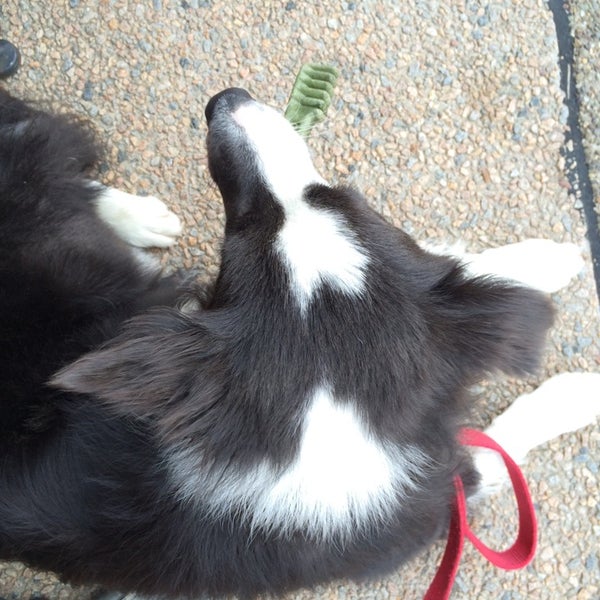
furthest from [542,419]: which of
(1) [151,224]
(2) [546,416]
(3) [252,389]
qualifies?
(1) [151,224]

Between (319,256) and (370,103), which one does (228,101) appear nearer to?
(319,256)

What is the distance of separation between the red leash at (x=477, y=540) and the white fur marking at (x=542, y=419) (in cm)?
24

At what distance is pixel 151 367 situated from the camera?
4.60ft

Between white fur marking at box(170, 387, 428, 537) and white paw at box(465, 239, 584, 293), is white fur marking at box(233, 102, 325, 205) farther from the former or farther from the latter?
white paw at box(465, 239, 584, 293)

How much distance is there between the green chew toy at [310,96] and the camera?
86.6 inches

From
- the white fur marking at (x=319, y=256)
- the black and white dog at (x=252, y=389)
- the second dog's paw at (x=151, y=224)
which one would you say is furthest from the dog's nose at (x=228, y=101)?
the second dog's paw at (x=151, y=224)

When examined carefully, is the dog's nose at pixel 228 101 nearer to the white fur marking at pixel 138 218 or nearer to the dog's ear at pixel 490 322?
the white fur marking at pixel 138 218

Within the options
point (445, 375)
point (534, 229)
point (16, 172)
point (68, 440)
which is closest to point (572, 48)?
point (534, 229)

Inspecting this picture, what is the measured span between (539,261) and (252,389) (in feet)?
4.55

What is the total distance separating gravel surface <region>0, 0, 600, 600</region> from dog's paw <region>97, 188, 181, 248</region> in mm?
96

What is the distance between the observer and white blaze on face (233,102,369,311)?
1414 mm

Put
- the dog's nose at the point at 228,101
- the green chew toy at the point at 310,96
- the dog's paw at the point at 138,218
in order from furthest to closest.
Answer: the dog's paw at the point at 138,218, the green chew toy at the point at 310,96, the dog's nose at the point at 228,101

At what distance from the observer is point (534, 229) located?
2.46m

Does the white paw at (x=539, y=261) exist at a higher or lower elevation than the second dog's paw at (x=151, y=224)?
lower
